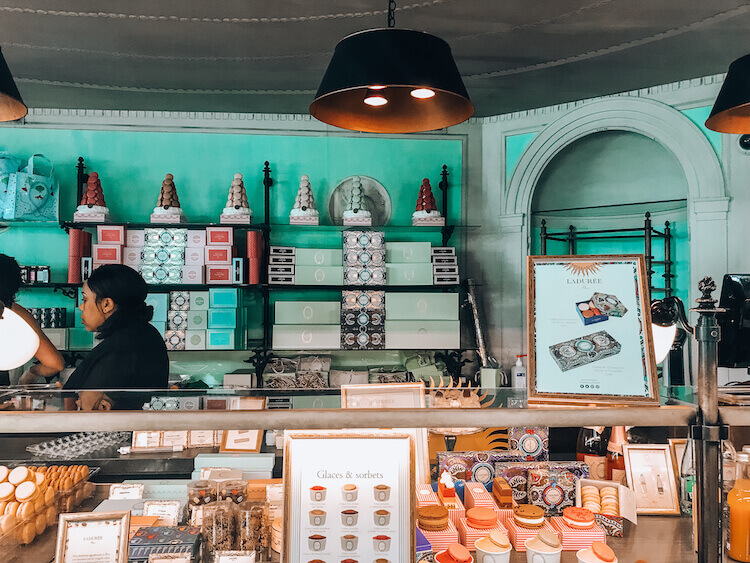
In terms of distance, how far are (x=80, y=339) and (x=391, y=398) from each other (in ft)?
12.9

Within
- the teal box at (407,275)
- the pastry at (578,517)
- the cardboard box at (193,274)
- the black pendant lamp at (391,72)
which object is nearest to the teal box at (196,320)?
the cardboard box at (193,274)

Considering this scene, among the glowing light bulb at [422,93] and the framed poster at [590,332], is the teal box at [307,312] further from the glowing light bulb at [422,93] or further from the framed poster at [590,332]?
the framed poster at [590,332]

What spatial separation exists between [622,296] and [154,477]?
1.25m

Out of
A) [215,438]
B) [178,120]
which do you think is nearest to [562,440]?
[215,438]

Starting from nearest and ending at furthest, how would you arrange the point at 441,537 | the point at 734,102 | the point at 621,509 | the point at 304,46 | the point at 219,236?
the point at 441,537
the point at 621,509
the point at 734,102
the point at 304,46
the point at 219,236

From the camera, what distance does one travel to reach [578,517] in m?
1.32

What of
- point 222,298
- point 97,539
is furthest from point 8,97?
point 222,298

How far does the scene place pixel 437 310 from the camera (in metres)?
4.44

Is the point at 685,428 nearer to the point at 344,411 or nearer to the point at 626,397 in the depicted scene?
the point at 626,397

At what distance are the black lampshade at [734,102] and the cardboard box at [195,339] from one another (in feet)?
11.5

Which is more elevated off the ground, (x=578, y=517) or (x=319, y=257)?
(x=319, y=257)

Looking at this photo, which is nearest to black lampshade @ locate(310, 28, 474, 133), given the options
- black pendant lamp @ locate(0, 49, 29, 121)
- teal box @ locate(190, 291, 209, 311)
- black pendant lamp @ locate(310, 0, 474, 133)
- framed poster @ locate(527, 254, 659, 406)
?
black pendant lamp @ locate(310, 0, 474, 133)

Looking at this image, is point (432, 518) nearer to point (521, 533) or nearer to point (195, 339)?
point (521, 533)

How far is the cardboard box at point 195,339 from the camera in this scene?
4305 mm
